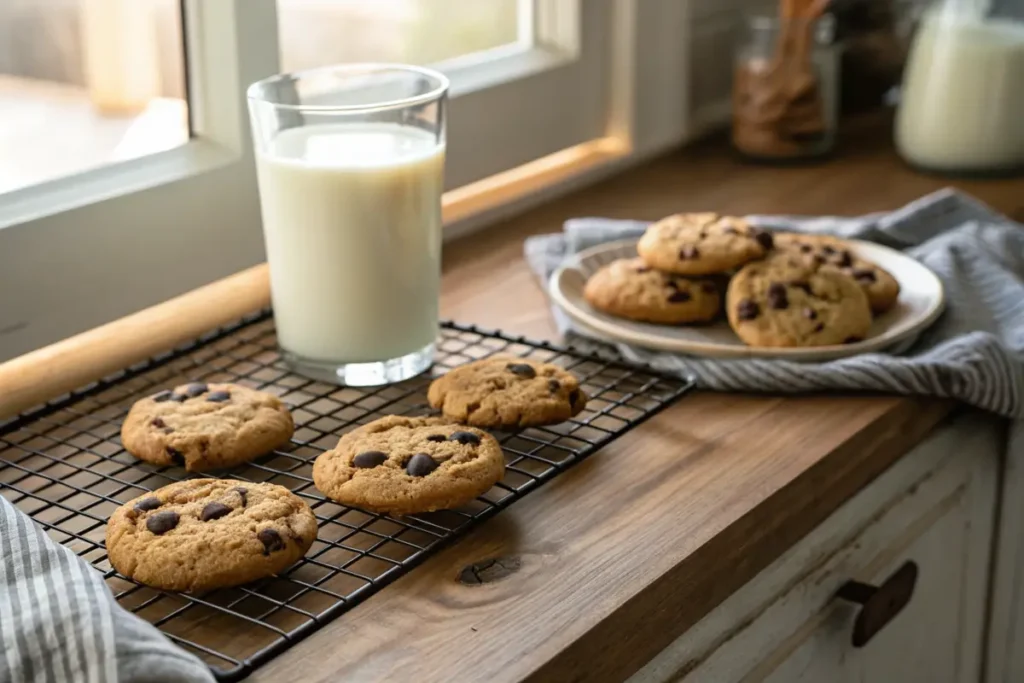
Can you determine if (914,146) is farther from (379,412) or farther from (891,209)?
(379,412)

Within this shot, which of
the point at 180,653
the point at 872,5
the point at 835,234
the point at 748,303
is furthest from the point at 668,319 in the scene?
the point at 872,5

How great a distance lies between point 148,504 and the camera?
30.5 inches

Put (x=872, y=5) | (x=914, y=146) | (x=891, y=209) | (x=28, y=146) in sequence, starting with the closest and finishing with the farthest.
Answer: (x=28, y=146), (x=891, y=209), (x=914, y=146), (x=872, y=5)

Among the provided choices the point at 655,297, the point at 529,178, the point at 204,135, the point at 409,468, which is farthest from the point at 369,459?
the point at 529,178

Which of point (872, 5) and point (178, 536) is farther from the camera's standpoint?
point (872, 5)

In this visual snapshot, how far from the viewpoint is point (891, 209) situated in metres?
1.51

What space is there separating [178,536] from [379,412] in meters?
0.26

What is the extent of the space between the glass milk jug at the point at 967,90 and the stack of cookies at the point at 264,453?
0.88 meters

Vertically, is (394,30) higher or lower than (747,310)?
higher

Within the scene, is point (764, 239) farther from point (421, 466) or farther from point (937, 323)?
point (421, 466)

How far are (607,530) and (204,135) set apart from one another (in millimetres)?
603

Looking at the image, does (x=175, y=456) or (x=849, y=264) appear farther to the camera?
(x=849, y=264)

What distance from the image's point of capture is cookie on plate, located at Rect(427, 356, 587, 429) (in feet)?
2.99

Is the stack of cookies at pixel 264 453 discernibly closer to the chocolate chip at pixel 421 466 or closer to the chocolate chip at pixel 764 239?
the chocolate chip at pixel 421 466
